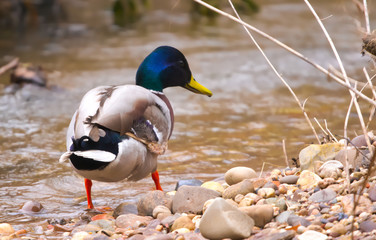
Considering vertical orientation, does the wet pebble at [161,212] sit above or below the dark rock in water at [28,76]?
above

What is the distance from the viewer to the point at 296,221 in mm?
2957

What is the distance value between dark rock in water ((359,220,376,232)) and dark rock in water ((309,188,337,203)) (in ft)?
1.61

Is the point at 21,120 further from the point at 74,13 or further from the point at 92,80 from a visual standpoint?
the point at 74,13

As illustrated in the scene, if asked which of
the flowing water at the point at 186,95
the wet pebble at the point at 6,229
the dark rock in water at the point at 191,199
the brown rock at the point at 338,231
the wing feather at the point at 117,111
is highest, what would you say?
the wing feather at the point at 117,111

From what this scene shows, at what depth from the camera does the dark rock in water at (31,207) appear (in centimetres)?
405

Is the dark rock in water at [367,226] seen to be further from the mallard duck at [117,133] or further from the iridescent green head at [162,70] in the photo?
the iridescent green head at [162,70]

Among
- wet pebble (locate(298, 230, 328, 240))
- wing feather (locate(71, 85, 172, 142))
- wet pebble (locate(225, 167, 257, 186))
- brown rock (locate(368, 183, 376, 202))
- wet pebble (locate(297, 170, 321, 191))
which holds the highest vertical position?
Answer: wing feather (locate(71, 85, 172, 142))

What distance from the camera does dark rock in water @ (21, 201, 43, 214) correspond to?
4.05 m

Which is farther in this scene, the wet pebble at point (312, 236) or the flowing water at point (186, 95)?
the flowing water at point (186, 95)

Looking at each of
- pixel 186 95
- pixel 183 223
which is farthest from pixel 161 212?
pixel 186 95

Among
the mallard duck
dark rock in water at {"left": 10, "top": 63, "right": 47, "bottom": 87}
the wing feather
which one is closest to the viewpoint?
the mallard duck

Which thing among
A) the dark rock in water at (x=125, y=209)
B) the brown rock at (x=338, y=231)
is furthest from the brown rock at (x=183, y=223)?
the brown rock at (x=338, y=231)

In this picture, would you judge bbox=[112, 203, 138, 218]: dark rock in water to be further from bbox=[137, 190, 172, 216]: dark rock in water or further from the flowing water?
the flowing water

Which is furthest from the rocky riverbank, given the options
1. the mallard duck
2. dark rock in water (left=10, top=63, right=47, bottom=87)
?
dark rock in water (left=10, top=63, right=47, bottom=87)
